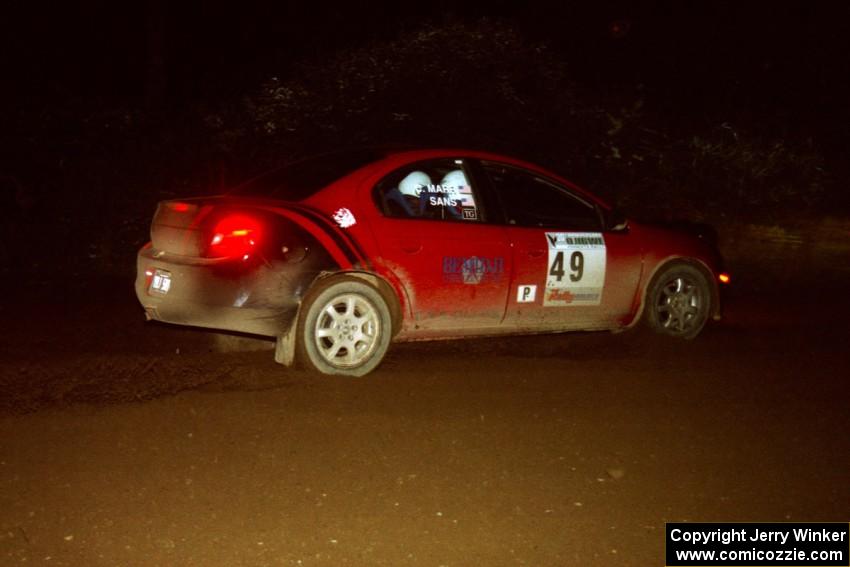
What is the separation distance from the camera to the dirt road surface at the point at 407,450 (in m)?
4.52

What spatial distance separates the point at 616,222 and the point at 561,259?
67 centimetres

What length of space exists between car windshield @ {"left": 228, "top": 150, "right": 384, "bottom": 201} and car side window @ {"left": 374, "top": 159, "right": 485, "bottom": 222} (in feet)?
0.82

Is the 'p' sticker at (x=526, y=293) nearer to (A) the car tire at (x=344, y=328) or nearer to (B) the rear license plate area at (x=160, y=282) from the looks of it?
(A) the car tire at (x=344, y=328)

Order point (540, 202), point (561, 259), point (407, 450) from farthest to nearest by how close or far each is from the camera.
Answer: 1. point (540, 202)
2. point (561, 259)
3. point (407, 450)

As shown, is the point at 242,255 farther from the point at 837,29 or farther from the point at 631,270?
the point at 837,29

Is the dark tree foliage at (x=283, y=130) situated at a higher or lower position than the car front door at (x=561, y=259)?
higher

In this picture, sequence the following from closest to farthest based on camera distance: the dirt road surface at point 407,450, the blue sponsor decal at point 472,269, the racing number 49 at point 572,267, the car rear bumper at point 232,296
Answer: the dirt road surface at point 407,450
the car rear bumper at point 232,296
the blue sponsor decal at point 472,269
the racing number 49 at point 572,267

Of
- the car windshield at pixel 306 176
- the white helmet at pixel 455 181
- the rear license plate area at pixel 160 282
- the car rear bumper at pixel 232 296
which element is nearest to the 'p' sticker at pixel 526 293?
→ the white helmet at pixel 455 181

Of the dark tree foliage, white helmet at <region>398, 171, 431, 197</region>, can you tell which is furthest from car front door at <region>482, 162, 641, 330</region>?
the dark tree foliage

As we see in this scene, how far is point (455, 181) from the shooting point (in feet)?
25.0

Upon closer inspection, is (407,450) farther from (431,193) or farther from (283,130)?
(283,130)

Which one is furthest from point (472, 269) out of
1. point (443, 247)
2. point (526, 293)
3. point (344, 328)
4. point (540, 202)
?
point (540, 202)

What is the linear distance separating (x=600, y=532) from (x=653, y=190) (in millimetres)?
10864

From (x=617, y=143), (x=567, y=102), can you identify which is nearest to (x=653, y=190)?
(x=617, y=143)
